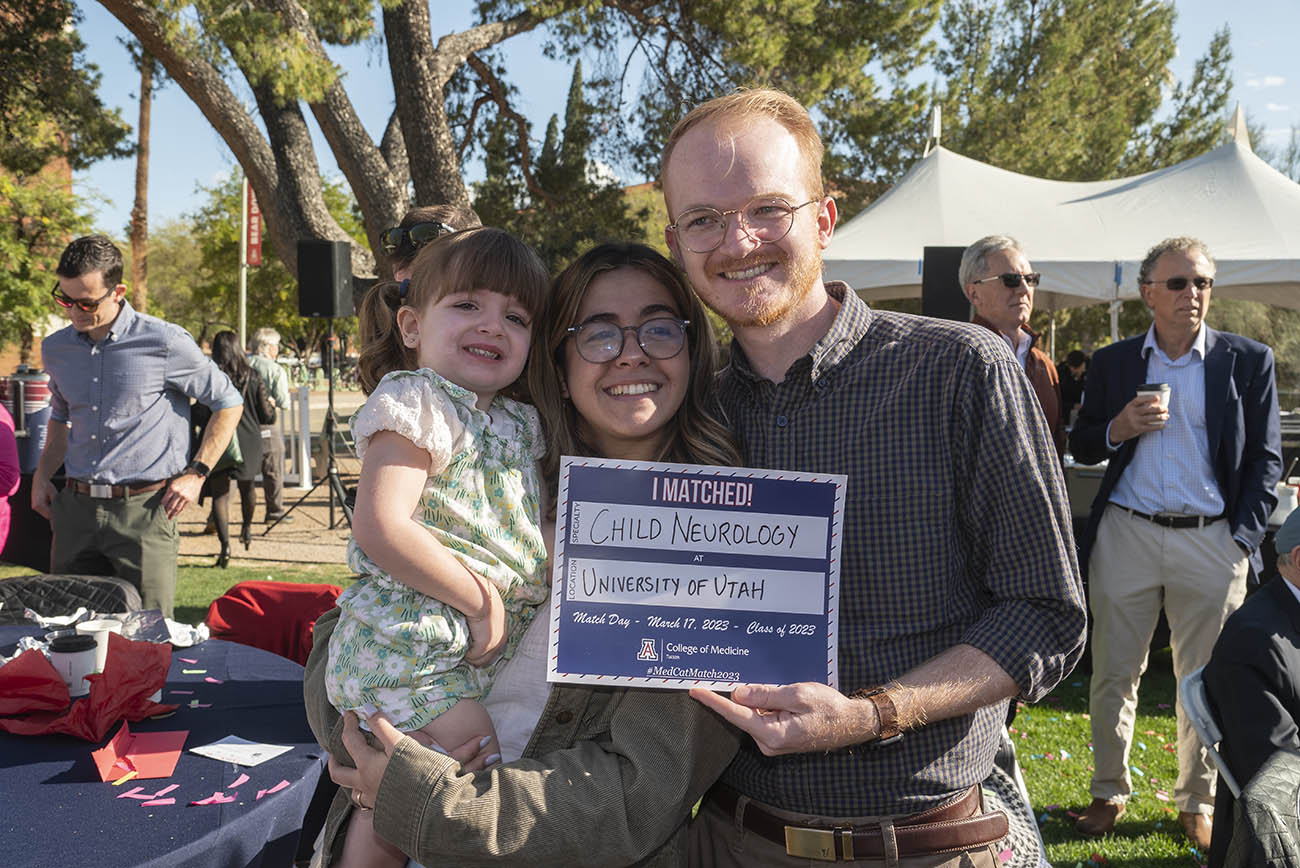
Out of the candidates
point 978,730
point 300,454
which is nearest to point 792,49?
point 300,454

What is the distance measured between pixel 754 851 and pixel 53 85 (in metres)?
13.1

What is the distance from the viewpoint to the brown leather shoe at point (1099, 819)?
4.44 m

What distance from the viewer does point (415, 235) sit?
324cm

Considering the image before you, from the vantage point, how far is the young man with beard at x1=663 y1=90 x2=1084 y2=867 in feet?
5.18

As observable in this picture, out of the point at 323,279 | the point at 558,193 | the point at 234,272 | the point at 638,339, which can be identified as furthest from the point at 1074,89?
the point at 234,272

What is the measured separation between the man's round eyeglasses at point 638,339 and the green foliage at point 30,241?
23.5m

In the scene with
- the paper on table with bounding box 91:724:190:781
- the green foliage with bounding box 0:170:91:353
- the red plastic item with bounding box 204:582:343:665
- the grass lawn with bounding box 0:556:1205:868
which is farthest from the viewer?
the green foliage with bounding box 0:170:91:353

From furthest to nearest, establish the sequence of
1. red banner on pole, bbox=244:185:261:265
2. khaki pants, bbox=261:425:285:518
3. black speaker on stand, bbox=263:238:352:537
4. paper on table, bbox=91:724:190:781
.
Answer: red banner on pole, bbox=244:185:261:265 < khaki pants, bbox=261:425:285:518 < black speaker on stand, bbox=263:238:352:537 < paper on table, bbox=91:724:190:781

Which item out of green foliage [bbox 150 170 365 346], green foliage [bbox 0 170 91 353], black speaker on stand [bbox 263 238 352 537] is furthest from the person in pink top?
green foliage [bbox 150 170 365 346]

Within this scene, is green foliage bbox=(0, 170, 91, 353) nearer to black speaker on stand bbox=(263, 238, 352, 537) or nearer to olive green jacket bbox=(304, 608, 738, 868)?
black speaker on stand bbox=(263, 238, 352, 537)

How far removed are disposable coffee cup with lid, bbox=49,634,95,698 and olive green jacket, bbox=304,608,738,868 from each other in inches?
75.4

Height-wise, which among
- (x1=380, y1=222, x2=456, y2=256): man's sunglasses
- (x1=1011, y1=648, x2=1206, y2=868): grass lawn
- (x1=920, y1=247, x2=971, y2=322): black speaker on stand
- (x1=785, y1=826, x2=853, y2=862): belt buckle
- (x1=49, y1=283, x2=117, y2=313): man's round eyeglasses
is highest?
(x1=920, y1=247, x2=971, y2=322): black speaker on stand

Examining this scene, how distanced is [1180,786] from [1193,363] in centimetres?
198

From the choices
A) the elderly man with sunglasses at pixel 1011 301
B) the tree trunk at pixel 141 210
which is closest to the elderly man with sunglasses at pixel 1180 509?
the elderly man with sunglasses at pixel 1011 301
